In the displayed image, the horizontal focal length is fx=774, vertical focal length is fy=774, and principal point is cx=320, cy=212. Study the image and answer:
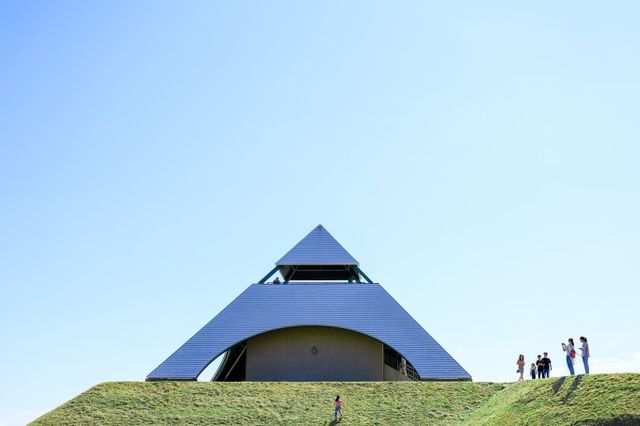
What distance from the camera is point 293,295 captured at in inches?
1463

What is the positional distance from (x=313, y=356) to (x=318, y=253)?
17.5 ft

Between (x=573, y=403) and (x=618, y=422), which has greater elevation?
(x=573, y=403)

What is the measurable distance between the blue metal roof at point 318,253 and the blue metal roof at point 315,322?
5.06 ft

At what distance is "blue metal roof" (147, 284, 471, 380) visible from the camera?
33.9 m

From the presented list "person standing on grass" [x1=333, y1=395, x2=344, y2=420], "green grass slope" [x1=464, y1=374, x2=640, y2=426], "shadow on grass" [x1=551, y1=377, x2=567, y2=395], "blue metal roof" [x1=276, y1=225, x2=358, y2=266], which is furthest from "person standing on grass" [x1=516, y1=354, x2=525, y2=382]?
"blue metal roof" [x1=276, y1=225, x2=358, y2=266]

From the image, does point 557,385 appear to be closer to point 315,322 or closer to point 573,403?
point 573,403

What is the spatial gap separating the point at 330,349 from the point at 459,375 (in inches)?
263

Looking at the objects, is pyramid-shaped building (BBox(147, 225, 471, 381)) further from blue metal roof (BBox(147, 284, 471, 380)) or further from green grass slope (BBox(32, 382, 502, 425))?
green grass slope (BBox(32, 382, 502, 425))

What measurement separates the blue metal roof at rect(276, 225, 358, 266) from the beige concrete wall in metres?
3.48

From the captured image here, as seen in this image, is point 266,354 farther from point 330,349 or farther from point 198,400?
point 198,400

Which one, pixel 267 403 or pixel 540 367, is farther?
pixel 540 367

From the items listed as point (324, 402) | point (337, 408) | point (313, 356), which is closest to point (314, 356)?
point (313, 356)

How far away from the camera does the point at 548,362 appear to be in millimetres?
27969

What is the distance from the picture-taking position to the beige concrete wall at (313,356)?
36688 millimetres
